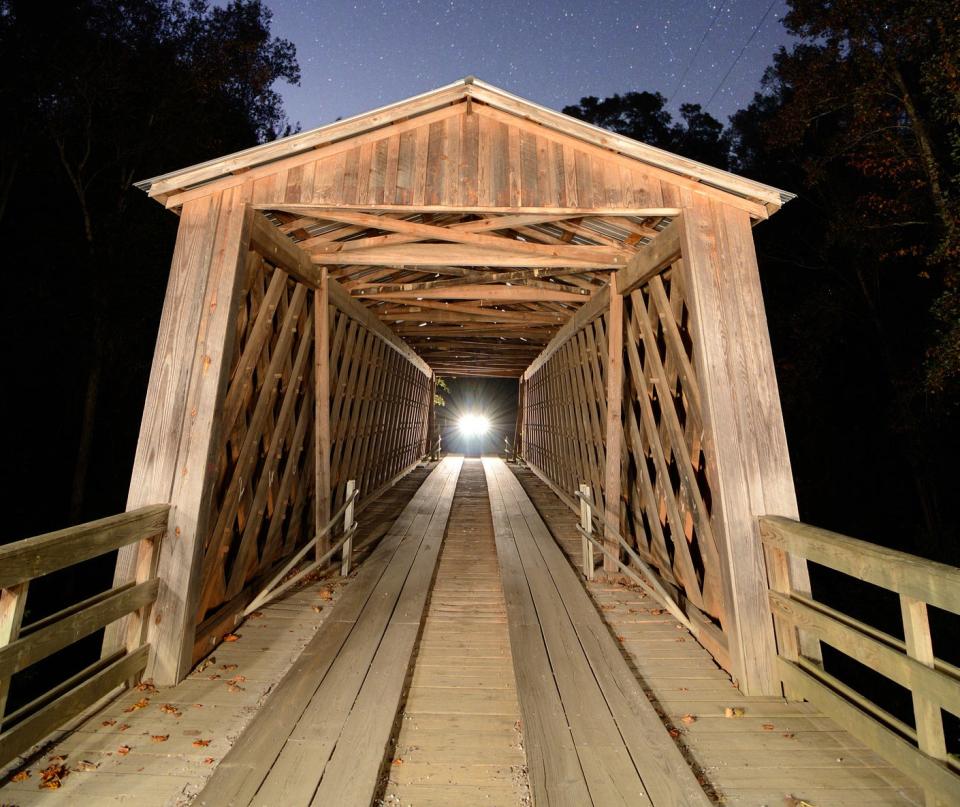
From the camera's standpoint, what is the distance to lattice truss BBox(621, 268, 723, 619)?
346 cm

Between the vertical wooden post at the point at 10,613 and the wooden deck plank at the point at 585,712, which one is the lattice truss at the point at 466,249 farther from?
the wooden deck plank at the point at 585,712

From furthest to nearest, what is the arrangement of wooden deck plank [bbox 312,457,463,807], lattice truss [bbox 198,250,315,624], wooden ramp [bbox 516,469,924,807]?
lattice truss [bbox 198,250,315,624] → wooden ramp [bbox 516,469,924,807] → wooden deck plank [bbox 312,457,463,807]

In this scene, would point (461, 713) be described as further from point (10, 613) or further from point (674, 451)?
point (674, 451)

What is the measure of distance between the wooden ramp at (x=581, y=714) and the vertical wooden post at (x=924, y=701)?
2.94ft

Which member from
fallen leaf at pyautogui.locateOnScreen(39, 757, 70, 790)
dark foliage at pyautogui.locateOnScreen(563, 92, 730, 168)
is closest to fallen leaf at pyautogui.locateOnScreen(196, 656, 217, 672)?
fallen leaf at pyautogui.locateOnScreen(39, 757, 70, 790)

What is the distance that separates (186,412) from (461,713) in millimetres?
2452

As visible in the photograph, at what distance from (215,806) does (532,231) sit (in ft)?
16.5

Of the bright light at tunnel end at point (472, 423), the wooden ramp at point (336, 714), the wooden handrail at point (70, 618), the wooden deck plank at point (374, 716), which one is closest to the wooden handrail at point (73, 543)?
the wooden handrail at point (70, 618)

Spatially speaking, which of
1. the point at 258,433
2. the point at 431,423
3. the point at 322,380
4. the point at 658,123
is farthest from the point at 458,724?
the point at 658,123

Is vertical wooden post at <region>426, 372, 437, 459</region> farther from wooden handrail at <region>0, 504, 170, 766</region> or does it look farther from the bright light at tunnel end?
the bright light at tunnel end

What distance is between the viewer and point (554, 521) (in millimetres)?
7199

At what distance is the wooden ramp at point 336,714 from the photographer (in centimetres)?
184

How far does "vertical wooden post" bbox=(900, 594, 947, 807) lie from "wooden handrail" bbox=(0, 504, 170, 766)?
3.43m

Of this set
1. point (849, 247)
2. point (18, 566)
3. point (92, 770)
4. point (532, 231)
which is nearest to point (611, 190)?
point (532, 231)
